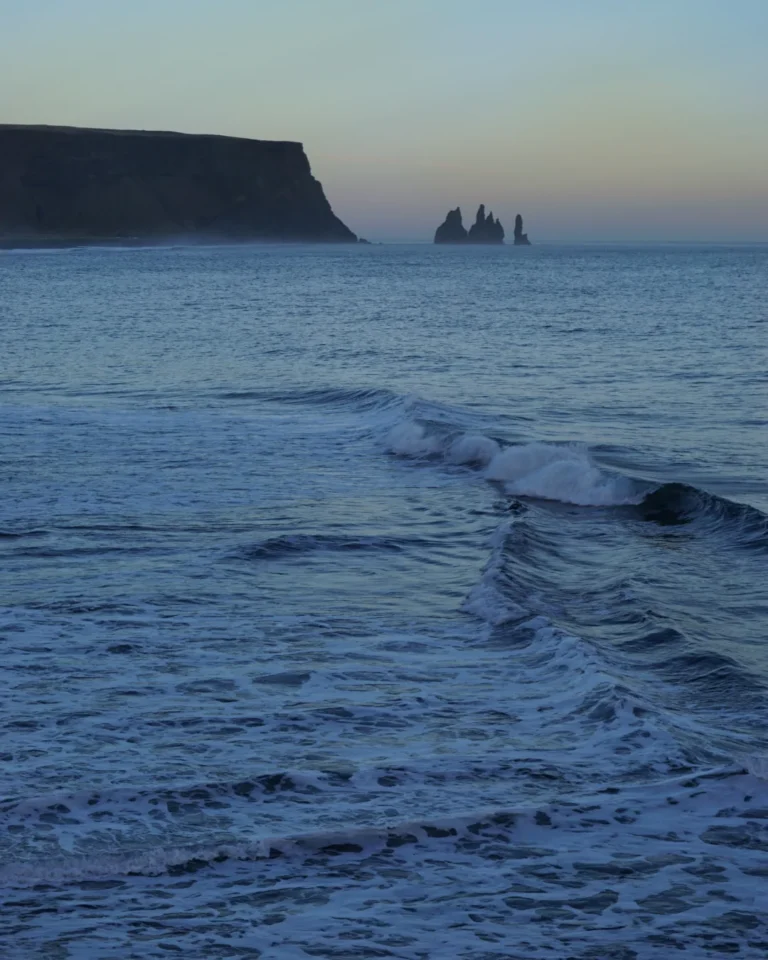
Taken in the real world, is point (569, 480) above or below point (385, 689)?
above

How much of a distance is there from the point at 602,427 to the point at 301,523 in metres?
8.54

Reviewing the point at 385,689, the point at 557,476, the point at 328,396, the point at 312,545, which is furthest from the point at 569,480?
the point at 328,396

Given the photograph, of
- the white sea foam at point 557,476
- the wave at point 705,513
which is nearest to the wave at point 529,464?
the white sea foam at point 557,476

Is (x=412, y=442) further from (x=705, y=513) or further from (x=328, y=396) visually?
(x=328, y=396)

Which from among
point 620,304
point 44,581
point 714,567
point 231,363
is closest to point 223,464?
Result: point 44,581

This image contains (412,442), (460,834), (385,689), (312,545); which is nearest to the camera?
(460,834)

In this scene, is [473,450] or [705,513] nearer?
[705,513]

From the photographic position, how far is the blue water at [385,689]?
4.52 metres

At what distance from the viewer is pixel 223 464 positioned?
49.2 ft

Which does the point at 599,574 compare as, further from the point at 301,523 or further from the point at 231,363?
the point at 231,363

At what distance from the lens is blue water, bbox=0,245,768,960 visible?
4.52 m

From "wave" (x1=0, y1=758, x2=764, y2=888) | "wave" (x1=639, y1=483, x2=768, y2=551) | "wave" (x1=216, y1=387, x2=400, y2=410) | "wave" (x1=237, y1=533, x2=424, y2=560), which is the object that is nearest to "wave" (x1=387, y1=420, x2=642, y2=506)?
"wave" (x1=639, y1=483, x2=768, y2=551)

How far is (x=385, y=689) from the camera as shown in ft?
22.6

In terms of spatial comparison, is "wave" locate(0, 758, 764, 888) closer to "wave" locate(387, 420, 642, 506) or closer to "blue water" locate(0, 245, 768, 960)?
"blue water" locate(0, 245, 768, 960)
